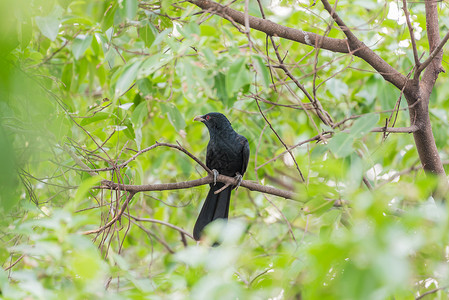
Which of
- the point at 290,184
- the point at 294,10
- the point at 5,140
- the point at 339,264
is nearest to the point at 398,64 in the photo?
the point at 294,10

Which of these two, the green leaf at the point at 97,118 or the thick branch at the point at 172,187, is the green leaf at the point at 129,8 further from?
the thick branch at the point at 172,187

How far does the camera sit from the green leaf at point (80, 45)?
3.10 metres

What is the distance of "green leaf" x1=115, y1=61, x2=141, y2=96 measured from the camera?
195cm

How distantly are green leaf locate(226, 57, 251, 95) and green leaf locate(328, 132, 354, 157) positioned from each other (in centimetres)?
45

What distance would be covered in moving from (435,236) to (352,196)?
9.7 inches

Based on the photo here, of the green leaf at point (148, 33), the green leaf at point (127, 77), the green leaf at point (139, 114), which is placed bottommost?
the green leaf at point (139, 114)

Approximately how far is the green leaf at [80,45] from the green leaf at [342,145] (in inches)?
75.4

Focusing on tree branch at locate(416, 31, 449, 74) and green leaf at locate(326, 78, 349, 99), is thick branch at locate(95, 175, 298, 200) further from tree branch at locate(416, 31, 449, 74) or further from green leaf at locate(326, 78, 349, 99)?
A: green leaf at locate(326, 78, 349, 99)

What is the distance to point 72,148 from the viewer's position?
332 cm

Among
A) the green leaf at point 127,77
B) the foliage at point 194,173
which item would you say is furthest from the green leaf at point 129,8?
the green leaf at point 127,77

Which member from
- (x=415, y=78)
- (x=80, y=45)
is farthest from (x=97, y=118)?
(x=415, y=78)

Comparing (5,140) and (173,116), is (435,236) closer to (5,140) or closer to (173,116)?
(5,140)

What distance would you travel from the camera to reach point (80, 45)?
3209 mm

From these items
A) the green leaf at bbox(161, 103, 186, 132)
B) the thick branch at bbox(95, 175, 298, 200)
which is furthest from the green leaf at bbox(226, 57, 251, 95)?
the green leaf at bbox(161, 103, 186, 132)
